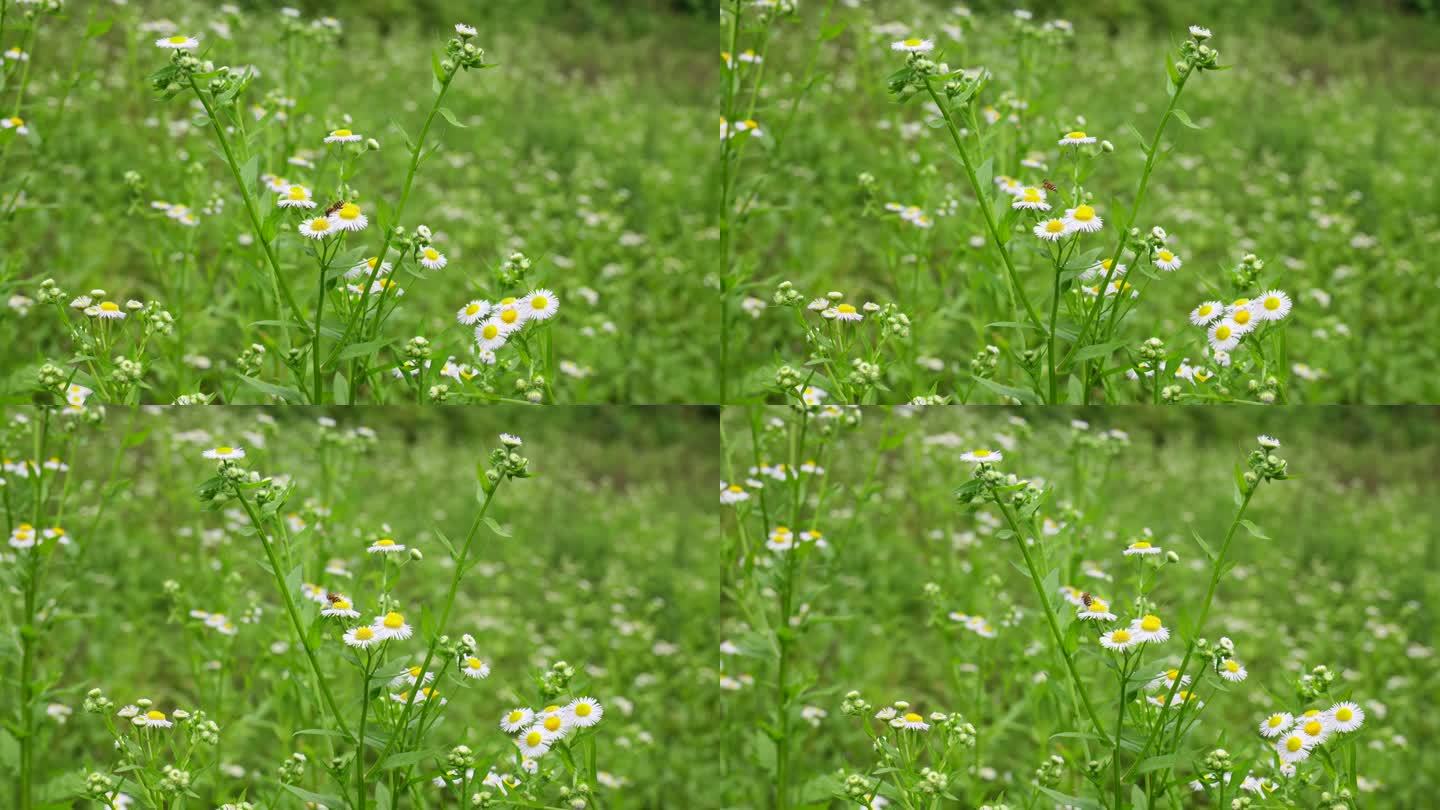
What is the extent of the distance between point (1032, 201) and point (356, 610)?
1432 millimetres

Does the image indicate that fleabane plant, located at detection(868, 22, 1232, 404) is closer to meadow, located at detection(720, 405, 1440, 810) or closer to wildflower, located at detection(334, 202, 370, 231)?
meadow, located at detection(720, 405, 1440, 810)

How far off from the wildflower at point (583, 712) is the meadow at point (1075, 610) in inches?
18.5

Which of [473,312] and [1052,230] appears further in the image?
[473,312]

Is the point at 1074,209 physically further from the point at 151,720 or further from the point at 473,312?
the point at 151,720

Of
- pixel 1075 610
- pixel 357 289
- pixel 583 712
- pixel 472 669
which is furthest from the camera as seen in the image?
pixel 1075 610

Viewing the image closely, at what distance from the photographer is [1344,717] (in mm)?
2240

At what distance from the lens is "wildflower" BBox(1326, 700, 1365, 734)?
218 cm

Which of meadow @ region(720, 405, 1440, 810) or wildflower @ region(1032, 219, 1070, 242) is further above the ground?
wildflower @ region(1032, 219, 1070, 242)

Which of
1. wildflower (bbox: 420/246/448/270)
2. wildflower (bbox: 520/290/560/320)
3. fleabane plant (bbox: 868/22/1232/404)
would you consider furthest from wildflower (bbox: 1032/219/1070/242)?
wildflower (bbox: 420/246/448/270)

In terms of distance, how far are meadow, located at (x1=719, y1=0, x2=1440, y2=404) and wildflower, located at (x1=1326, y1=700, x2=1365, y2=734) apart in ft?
1.88

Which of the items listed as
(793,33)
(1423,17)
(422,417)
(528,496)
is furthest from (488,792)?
(1423,17)

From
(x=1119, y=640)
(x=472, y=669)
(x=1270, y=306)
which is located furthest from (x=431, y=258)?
(x=1270, y=306)

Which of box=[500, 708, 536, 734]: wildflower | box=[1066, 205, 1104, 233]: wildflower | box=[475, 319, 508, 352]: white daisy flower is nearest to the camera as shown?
box=[1066, 205, 1104, 233]: wildflower

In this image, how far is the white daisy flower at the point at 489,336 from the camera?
241 centimetres
